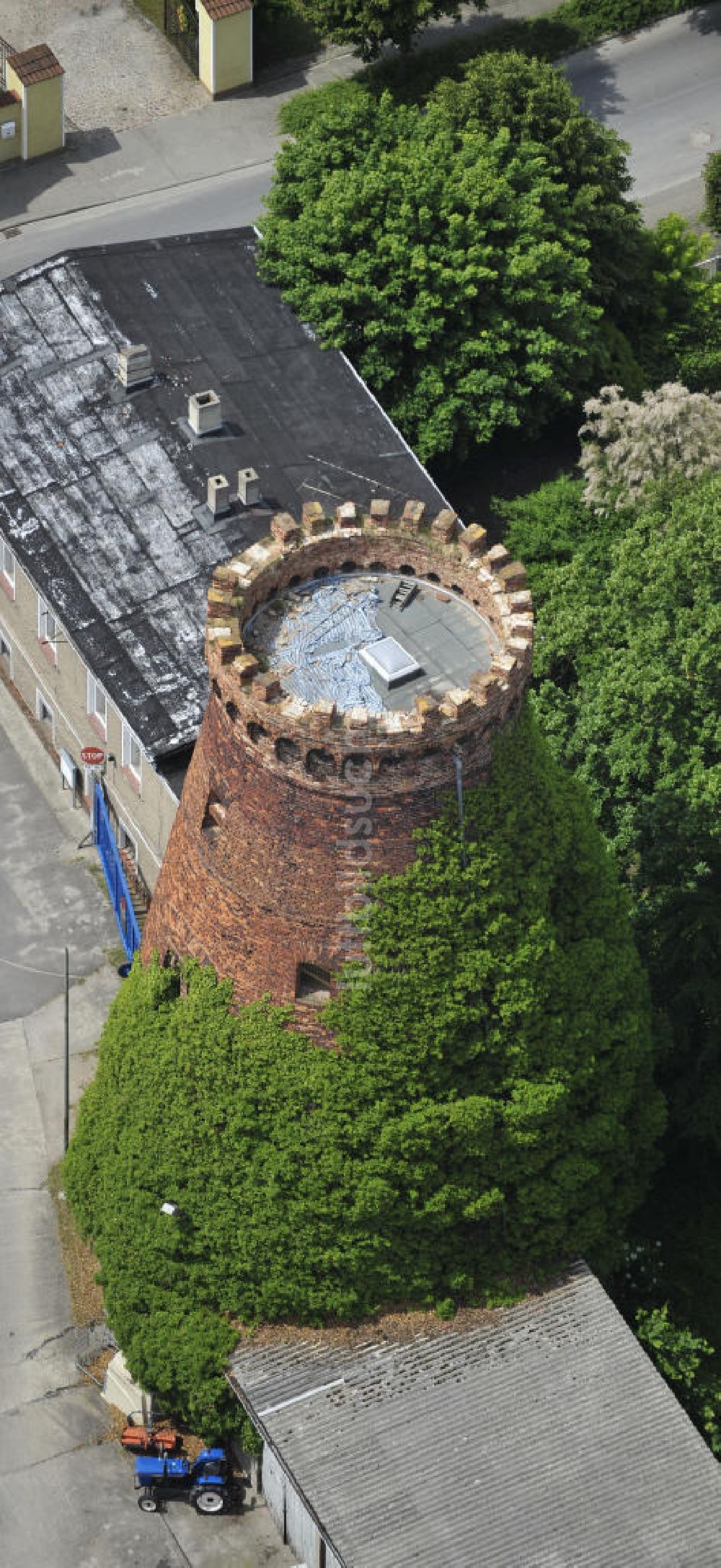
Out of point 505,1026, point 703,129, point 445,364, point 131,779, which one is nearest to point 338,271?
point 445,364

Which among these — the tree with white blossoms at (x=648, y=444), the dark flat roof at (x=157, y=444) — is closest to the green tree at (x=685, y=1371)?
the dark flat roof at (x=157, y=444)

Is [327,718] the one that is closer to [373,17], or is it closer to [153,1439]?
[153,1439]

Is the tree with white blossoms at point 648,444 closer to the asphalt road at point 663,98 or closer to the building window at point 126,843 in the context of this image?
the building window at point 126,843

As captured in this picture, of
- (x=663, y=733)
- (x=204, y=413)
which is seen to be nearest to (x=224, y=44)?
(x=204, y=413)

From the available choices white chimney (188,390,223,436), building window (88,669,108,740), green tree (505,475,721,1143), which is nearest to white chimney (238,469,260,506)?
white chimney (188,390,223,436)

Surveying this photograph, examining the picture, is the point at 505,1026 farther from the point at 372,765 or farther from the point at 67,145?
the point at 67,145

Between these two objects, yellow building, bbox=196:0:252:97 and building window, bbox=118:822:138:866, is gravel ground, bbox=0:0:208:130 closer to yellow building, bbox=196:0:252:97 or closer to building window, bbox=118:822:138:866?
yellow building, bbox=196:0:252:97
